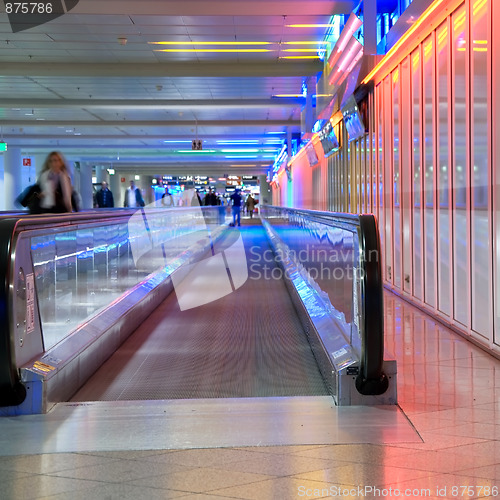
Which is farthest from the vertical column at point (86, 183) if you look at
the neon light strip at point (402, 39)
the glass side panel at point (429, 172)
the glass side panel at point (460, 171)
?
the glass side panel at point (460, 171)

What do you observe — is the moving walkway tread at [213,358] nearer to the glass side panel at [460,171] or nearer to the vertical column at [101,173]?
the glass side panel at [460,171]

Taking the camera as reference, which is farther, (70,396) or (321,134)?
(321,134)

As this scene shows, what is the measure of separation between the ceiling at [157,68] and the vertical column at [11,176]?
208 cm

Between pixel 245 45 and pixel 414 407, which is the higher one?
pixel 245 45

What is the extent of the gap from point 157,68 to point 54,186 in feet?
22.9

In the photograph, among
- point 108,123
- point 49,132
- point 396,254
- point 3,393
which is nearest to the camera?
point 3,393

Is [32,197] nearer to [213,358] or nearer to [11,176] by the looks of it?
[213,358]

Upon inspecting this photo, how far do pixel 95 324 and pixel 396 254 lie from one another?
5.14 metres

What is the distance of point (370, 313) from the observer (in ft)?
11.2

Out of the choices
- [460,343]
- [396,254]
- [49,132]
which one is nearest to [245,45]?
[396,254]

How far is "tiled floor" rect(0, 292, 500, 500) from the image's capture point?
8.21 ft

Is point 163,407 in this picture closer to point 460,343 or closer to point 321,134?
point 460,343

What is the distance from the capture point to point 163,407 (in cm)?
356

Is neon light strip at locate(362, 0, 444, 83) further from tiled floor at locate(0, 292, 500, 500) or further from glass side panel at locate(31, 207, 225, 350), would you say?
tiled floor at locate(0, 292, 500, 500)
